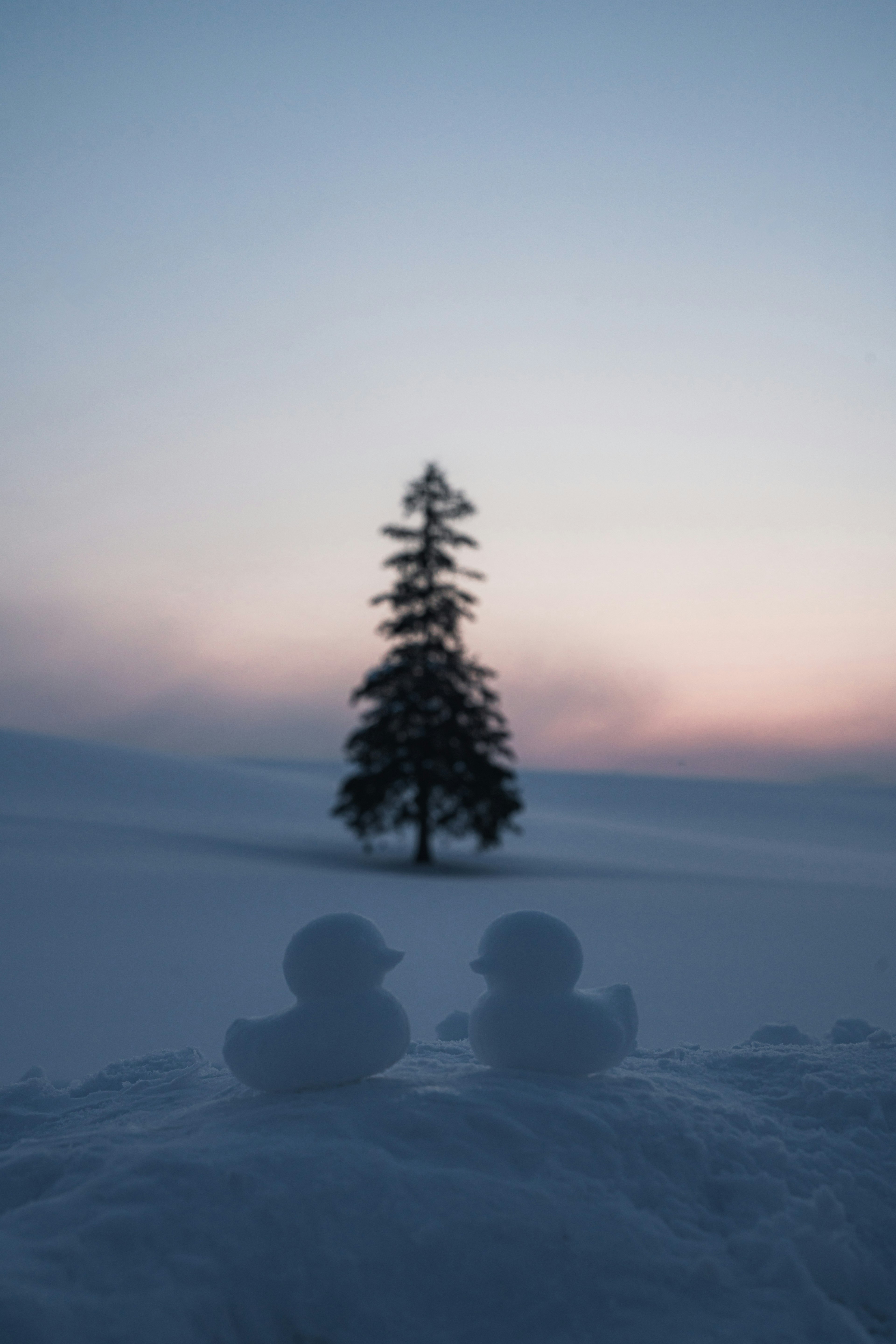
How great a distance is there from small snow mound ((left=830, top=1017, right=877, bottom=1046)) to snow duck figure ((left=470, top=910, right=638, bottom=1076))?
2020mm

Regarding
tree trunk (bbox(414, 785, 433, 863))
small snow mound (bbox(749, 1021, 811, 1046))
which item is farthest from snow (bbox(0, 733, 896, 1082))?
small snow mound (bbox(749, 1021, 811, 1046))

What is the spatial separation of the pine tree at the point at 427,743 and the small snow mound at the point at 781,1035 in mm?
11573

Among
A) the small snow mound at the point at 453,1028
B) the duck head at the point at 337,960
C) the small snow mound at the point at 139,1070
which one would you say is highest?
the duck head at the point at 337,960

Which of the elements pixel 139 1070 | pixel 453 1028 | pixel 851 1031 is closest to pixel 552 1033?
pixel 453 1028

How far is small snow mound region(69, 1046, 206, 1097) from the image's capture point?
402 centimetres

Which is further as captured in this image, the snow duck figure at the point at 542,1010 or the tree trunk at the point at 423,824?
the tree trunk at the point at 423,824

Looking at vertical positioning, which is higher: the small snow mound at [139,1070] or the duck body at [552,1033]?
the duck body at [552,1033]

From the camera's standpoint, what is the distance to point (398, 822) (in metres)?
16.5

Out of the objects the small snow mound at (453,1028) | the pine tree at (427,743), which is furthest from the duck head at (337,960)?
the pine tree at (427,743)

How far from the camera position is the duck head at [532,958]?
324cm

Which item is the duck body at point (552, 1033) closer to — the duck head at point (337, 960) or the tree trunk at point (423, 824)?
the duck head at point (337, 960)

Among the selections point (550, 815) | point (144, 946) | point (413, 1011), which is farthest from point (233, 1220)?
point (550, 815)

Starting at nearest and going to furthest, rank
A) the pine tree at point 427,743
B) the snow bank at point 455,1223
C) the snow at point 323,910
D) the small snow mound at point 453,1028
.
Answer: the snow bank at point 455,1223 → the small snow mound at point 453,1028 → the snow at point 323,910 → the pine tree at point 427,743

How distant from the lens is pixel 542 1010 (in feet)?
10.5
